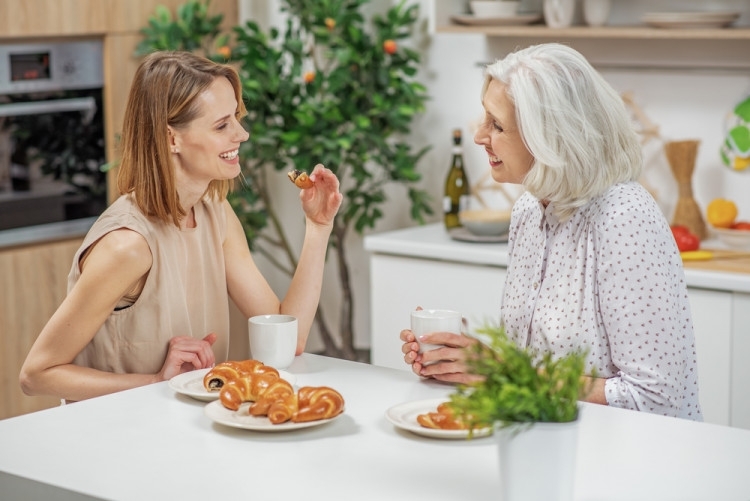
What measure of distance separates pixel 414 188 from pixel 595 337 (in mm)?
2175

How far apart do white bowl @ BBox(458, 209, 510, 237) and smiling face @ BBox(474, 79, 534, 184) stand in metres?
1.36

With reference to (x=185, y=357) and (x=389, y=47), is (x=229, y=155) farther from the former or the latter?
(x=389, y=47)

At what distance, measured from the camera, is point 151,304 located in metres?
Answer: 2.16

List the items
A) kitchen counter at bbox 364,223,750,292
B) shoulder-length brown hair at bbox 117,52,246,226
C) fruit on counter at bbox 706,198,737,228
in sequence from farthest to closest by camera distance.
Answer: fruit on counter at bbox 706,198,737,228, kitchen counter at bbox 364,223,750,292, shoulder-length brown hair at bbox 117,52,246,226

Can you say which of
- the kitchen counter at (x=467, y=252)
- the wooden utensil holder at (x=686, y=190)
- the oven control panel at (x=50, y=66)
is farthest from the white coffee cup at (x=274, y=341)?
the oven control panel at (x=50, y=66)

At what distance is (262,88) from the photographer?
397cm

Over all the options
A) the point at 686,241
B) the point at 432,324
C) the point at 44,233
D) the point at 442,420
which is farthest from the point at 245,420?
the point at 44,233

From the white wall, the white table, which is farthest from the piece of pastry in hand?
the white wall

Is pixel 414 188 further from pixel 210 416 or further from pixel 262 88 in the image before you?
pixel 210 416

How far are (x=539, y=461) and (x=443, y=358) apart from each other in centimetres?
61

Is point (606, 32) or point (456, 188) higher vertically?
point (606, 32)

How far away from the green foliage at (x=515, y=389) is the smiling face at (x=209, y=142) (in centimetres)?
101

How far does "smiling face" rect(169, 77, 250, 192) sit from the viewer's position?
221 cm

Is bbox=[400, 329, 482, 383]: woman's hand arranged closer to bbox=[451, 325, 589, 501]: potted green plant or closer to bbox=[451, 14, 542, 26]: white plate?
bbox=[451, 325, 589, 501]: potted green plant
